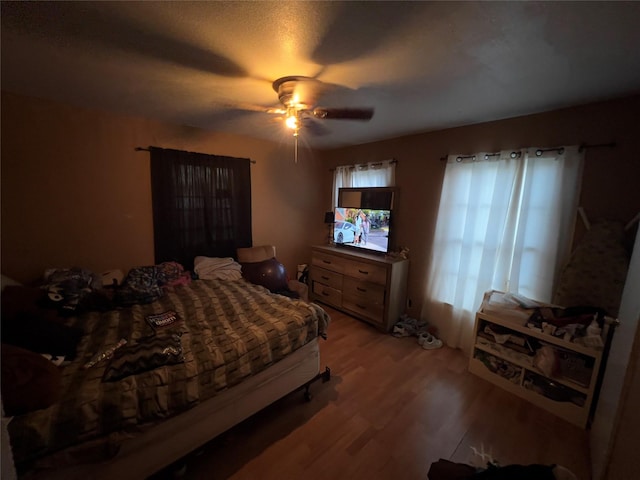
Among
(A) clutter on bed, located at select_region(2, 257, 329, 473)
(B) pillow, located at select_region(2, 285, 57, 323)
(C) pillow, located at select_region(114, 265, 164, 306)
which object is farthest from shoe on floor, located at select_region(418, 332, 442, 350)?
(B) pillow, located at select_region(2, 285, 57, 323)

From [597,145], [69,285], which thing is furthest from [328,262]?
[597,145]

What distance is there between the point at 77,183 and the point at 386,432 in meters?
3.36

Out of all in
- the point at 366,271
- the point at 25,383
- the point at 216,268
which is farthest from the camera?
the point at 366,271

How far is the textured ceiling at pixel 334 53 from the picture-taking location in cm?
108

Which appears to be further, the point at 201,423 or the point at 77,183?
the point at 77,183

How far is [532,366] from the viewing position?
200cm

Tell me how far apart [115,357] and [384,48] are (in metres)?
2.23

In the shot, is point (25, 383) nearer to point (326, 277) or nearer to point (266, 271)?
point (266, 271)

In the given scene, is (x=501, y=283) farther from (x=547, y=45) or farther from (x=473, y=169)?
(x=547, y=45)

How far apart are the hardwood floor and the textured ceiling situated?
2241 mm

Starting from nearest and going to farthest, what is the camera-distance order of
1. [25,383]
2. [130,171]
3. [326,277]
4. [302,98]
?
[25,383]
[302,98]
[130,171]
[326,277]

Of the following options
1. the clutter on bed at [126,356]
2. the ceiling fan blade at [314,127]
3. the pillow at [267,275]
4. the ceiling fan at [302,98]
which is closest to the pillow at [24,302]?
the clutter on bed at [126,356]

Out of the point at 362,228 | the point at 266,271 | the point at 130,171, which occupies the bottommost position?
the point at 266,271

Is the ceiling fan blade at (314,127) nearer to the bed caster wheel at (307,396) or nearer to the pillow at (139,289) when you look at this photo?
the pillow at (139,289)
